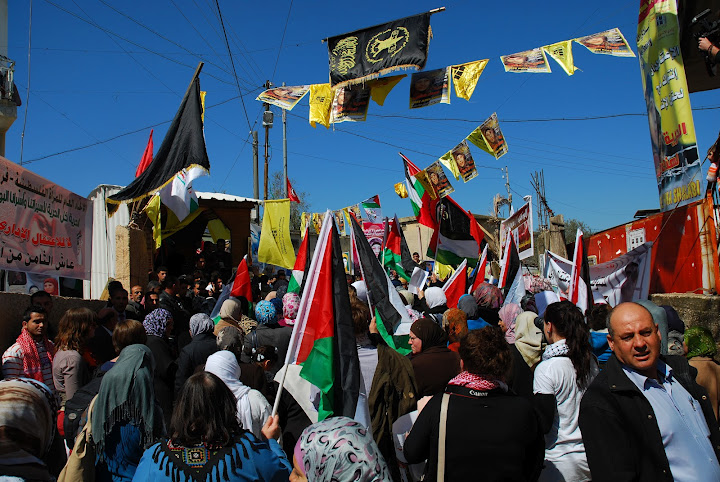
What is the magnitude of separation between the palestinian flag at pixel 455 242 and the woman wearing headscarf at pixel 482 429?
8.70 metres

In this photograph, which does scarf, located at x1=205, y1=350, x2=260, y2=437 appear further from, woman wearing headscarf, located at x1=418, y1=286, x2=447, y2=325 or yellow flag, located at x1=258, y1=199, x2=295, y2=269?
yellow flag, located at x1=258, y1=199, x2=295, y2=269

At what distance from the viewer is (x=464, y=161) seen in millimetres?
12000

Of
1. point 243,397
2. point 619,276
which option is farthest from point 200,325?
point 619,276

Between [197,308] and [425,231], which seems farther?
[425,231]

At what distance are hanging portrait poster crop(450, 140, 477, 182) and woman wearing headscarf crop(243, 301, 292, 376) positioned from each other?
7648 mm

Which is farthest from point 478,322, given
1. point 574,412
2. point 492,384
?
point 492,384

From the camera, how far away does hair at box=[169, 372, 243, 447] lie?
2.42 meters

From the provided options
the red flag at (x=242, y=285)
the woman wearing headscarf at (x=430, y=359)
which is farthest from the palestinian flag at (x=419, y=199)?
the woman wearing headscarf at (x=430, y=359)

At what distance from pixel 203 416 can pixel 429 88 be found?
872cm

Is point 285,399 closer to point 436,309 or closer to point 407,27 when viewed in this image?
point 436,309

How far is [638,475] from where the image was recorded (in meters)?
2.33

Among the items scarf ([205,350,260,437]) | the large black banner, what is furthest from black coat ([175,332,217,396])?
the large black banner

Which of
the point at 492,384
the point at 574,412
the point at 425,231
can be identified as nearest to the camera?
the point at 492,384

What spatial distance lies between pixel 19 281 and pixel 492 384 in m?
9.39
